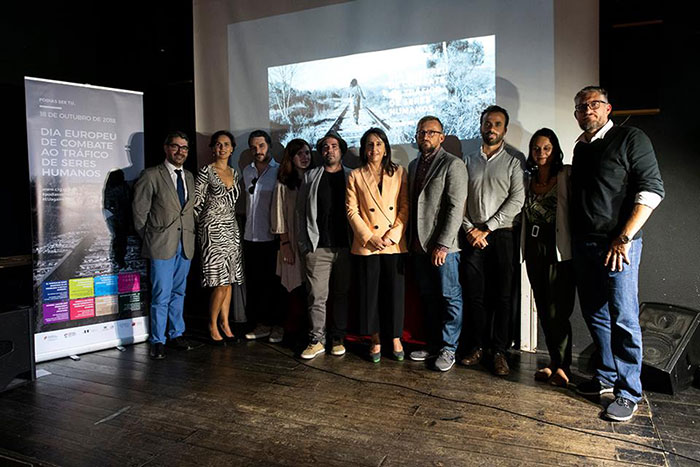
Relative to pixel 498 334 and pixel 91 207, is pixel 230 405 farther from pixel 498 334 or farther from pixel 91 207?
pixel 91 207

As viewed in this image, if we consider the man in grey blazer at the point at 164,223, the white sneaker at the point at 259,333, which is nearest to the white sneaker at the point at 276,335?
the white sneaker at the point at 259,333

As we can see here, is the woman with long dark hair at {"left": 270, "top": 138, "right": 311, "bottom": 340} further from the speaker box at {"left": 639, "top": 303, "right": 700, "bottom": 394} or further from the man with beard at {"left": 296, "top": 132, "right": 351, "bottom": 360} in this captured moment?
the speaker box at {"left": 639, "top": 303, "right": 700, "bottom": 394}

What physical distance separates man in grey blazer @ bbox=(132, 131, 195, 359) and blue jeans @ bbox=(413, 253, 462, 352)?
5.98 feet

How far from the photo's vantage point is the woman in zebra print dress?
3854 mm

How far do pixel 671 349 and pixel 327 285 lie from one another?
2263 mm

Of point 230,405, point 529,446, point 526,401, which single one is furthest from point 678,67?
point 230,405

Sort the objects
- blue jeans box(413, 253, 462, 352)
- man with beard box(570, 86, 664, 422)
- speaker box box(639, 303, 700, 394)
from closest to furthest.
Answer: man with beard box(570, 86, 664, 422) → speaker box box(639, 303, 700, 394) → blue jeans box(413, 253, 462, 352)

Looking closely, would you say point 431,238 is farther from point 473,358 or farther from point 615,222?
point 615,222

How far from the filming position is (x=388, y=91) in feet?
13.3

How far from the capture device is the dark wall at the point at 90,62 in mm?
3830

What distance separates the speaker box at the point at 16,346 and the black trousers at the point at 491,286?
2941 millimetres

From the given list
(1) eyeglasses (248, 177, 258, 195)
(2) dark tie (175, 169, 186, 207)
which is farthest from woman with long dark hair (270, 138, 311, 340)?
(2) dark tie (175, 169, 186, 207)

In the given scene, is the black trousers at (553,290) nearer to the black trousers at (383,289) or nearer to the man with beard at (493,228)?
the man with beard at (493,228)

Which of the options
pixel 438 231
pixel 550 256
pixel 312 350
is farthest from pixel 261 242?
pixel 550 256
